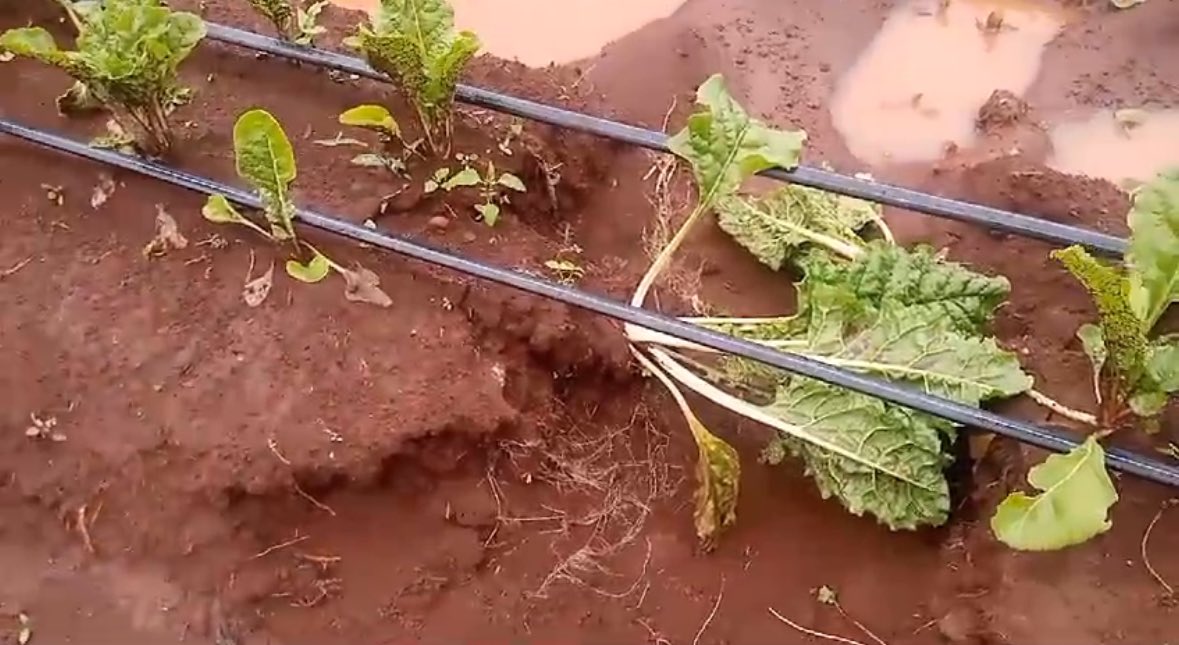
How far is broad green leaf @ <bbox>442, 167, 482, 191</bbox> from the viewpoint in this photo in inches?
89.1

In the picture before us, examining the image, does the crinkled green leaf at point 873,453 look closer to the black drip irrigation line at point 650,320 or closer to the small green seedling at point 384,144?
the black drip irrigation line at point 650,320

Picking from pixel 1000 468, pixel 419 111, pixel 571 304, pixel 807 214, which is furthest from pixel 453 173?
pixel 1000 468

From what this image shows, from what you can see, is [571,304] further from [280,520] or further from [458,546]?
[280,520]

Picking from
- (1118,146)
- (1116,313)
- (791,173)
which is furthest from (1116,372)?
(1118,146)

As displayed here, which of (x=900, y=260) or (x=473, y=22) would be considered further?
(x=473, y=22)

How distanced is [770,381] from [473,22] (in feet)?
4.02

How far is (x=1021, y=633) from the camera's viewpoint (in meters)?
1.89

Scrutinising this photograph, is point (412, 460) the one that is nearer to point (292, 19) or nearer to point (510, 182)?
point (510, 182)

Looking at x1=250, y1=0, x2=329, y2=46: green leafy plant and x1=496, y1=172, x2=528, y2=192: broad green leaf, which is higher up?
x1=250, y1=0, x2=329, y2=46: green leafy plant

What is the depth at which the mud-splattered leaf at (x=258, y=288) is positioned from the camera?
219 centimetres

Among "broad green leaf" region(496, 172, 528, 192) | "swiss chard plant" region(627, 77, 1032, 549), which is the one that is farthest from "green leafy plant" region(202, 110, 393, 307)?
"swiss chard plant" region(627, 77, 1032, 549)

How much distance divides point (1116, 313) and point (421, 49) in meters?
1.14

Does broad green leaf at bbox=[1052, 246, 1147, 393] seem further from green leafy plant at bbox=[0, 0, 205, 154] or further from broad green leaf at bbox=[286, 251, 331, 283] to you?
green leafy plant at bbox=[0, 0, 205, 154]

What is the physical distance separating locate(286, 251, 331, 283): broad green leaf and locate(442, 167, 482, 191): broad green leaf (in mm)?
251
